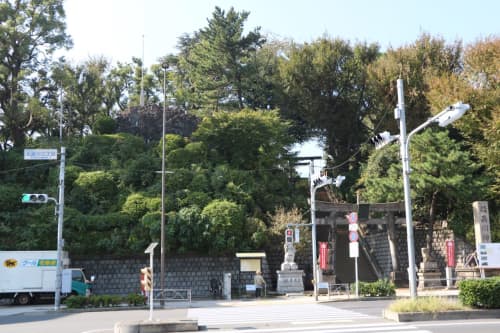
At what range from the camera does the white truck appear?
25.9 metres

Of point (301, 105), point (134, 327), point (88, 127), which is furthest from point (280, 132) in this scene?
point (134, 327)

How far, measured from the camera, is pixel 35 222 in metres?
31.3

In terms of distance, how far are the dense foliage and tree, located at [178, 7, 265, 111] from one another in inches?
4.8

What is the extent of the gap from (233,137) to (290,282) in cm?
1388

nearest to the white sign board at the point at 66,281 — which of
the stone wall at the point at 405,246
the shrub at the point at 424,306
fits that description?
the shrub at the point at 424,306

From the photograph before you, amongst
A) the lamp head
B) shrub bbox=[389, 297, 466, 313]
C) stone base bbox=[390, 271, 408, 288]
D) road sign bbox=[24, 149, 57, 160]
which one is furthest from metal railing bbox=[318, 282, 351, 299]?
road sign bbox=[24, 149, 57, 160]

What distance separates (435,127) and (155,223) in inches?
772

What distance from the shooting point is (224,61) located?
42.4m

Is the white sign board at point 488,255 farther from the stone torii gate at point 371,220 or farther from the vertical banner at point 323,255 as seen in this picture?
the vertical banner at point 323,255

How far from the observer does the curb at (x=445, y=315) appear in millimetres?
12977

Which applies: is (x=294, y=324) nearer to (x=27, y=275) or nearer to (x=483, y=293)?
(x=483, y=293)

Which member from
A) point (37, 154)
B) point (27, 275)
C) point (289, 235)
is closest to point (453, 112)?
point (289, 235)

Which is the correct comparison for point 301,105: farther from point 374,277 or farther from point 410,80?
point 374,277

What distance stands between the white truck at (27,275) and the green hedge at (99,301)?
4090 mm
